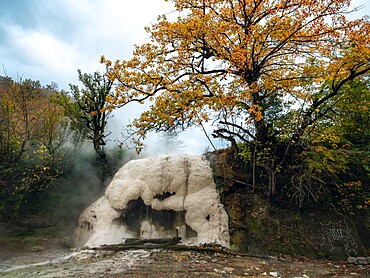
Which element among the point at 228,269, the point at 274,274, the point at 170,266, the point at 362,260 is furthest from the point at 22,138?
the point at 362,260

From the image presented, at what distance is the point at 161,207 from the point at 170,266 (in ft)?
12.2

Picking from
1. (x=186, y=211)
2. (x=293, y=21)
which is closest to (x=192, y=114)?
(x=186, y=211)

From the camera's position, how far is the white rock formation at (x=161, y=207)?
9539 millimetres

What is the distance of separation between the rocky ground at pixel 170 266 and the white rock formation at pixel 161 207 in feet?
4.58

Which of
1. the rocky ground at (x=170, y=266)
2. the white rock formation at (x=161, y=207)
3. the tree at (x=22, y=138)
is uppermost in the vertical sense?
the tree at (x=22, y=138)

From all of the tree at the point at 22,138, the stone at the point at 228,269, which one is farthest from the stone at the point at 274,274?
the tree at the point at 22,138

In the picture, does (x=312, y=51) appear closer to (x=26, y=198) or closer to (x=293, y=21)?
(x=293, y=21)

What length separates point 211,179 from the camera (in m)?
10.8

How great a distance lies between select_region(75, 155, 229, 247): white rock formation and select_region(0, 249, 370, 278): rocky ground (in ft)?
4.58

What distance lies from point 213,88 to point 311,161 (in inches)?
165

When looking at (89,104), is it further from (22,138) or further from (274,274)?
(274,274)

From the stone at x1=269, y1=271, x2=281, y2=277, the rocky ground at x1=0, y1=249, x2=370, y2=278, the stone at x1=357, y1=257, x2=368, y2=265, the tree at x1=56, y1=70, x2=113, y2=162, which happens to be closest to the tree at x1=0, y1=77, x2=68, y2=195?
the tree at x1=56, y1=70, x2=113, y2=162

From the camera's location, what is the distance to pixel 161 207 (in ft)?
33.6

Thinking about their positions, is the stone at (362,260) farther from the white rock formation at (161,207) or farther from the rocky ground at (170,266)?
the white rock formation at (161,207)
